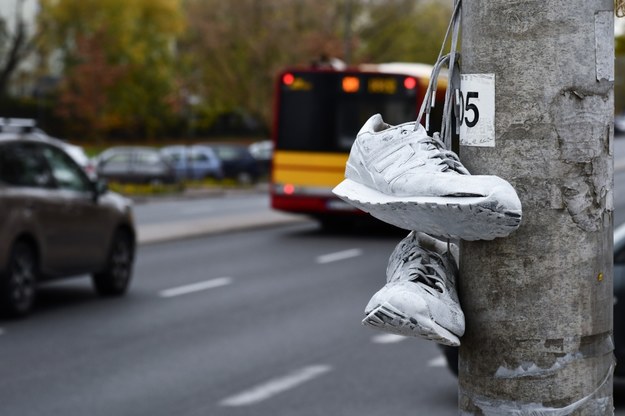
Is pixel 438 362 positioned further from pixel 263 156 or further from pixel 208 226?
pixel 263 156

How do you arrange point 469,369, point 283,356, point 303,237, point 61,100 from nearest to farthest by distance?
point 469,369 → point 283,356 → point 303,237 → point 61,100

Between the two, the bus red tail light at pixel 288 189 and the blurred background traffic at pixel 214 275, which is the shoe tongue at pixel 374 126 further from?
the bus red tail light at pixel 288 189

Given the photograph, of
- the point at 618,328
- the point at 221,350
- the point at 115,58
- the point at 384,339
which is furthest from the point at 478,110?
the point at 115,58

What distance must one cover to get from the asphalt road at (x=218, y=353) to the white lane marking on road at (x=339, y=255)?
5.39 ft

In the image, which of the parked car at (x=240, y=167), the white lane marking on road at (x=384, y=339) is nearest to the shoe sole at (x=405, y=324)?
the white lane marking on road at (x=384, y=339)

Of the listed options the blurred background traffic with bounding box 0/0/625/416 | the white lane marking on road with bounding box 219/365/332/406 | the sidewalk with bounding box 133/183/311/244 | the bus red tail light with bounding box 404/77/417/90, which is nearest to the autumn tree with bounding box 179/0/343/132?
the blurred background traffic with bounding box 0/0/625/416

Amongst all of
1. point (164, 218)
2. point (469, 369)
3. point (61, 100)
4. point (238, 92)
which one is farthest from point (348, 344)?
point (61, 100)

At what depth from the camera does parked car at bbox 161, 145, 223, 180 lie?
158 ft

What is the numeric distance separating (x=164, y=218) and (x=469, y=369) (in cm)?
2720

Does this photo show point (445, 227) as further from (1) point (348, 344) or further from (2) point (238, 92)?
(2) point (238, 92)

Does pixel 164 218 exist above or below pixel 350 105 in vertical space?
below

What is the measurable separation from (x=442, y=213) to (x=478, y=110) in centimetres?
27

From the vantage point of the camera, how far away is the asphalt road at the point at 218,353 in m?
8.59

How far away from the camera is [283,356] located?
34.7 feet
